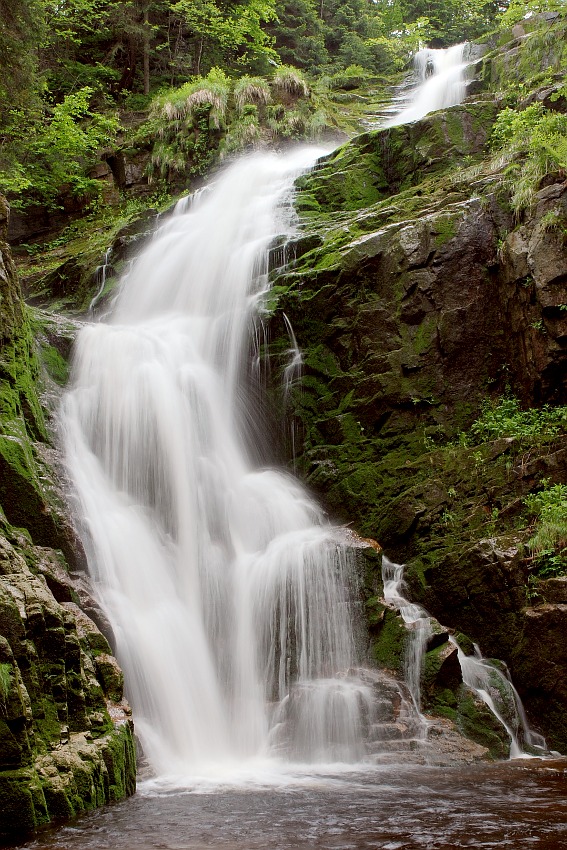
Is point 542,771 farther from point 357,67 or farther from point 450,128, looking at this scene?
point 357,67

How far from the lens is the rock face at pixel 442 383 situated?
9016mm

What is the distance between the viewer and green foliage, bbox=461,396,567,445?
33.3 feet

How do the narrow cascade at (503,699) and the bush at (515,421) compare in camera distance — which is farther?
the bush at (515,421)

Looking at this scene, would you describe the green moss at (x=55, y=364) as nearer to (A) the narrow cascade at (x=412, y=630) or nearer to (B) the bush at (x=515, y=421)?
(A) the narrow cascade at (x=412, y=630)

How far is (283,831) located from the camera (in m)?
4.60

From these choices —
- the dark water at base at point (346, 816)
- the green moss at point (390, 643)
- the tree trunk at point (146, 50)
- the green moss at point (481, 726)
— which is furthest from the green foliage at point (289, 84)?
the dark water at base at point (346, 816)

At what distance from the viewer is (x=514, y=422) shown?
34.8ft

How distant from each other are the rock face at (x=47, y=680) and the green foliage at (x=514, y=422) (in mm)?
6445

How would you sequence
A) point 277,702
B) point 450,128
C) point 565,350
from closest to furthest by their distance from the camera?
1. point 277,702
2. point 565,350
3. point 450,128

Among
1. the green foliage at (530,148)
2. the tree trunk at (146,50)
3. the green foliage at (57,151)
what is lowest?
the green foliage at (530,148)

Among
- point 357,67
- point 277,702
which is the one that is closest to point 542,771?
point 277,702

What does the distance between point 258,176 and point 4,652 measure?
15.7 meters

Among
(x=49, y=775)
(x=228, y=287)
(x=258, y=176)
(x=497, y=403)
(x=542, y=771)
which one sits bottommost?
(x=542, y=771)

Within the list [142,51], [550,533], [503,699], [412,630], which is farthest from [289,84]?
[503,699]
